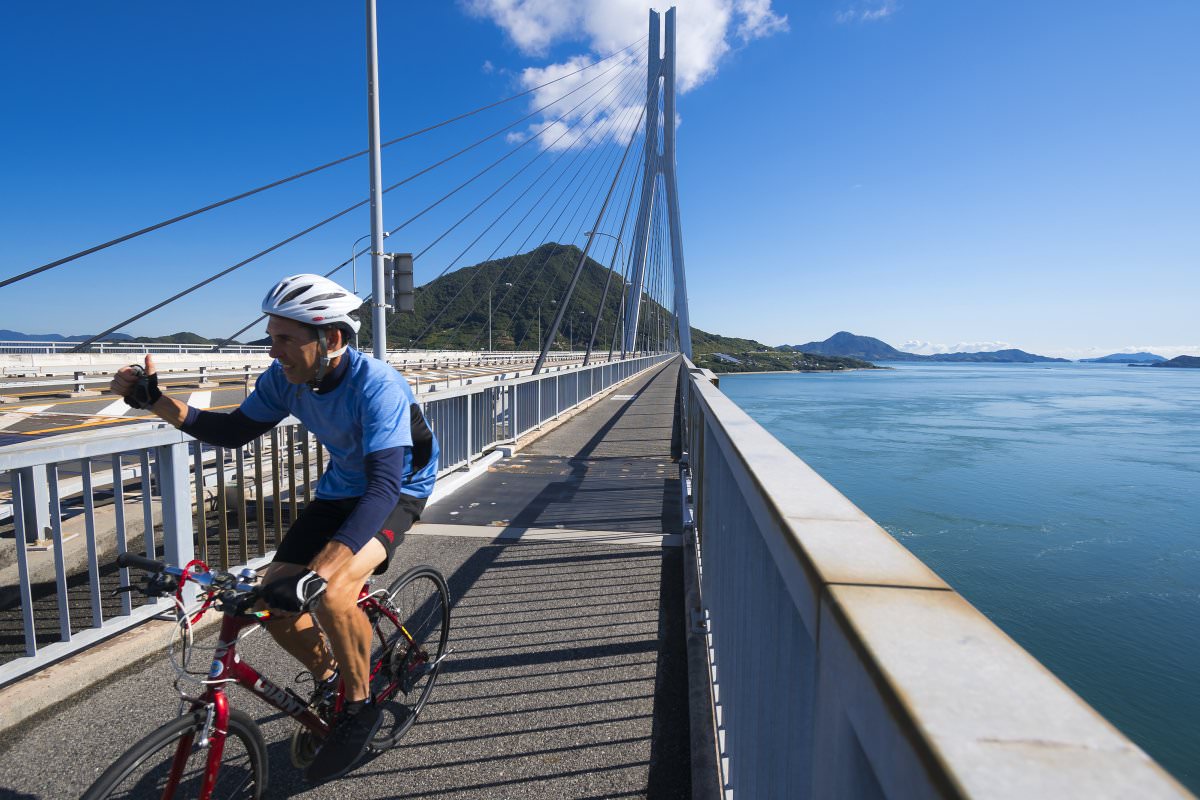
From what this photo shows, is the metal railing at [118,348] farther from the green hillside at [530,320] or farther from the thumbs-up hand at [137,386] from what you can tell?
the green hillside at [530,320]

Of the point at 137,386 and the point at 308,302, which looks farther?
the point at 137,386

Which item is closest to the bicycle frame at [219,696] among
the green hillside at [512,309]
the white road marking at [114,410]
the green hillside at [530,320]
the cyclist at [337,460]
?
the cyclist at [337,460]

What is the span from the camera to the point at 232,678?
2006 mm

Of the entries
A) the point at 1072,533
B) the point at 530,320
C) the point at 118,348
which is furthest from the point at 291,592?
the point at 530,320

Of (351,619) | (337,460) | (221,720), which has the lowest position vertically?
(221,720)

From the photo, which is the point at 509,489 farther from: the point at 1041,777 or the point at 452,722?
the point at 1041,777

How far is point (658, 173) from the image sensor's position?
3688 cm

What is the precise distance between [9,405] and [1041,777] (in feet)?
70.9

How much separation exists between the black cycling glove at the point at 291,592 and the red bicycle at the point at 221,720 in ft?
0.38

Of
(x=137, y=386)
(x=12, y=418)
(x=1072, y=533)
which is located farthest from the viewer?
(x=1072, y=533)

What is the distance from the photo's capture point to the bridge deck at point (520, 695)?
241cm

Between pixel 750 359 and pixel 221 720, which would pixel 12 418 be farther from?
pixel 750 359

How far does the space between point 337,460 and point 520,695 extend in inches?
51.8

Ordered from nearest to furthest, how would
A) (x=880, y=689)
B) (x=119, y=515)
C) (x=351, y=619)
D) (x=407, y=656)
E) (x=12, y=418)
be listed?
(x=880, y=689) → (x=351, y=619) → (x=407, y=656) → (x=119, y=515) → (x=12, y=418)
